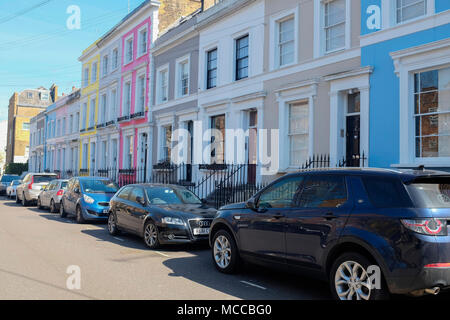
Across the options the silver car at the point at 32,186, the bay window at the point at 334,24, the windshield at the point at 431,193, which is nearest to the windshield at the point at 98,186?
the silver car at the point at 32,186

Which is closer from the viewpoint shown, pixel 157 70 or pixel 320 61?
pixel 320 61

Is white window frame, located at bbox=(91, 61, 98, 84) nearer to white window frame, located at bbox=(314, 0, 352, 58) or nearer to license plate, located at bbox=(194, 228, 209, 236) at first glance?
white window frame, located at bbox=(314, 0, 352, 58)

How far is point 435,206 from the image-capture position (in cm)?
491

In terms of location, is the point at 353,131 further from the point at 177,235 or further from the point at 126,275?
the point at 126,275

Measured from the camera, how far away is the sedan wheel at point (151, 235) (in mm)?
9672

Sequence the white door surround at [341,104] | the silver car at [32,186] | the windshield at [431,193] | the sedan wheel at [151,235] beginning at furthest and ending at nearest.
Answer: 1. the silver car at [32,186]
2. the white door surround at [341,104]
3. the sedan wheel at [151,235]
4. the windshield at [431,193]

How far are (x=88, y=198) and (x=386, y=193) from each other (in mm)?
11589

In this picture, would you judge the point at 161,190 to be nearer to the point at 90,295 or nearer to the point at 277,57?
the point at 90,295

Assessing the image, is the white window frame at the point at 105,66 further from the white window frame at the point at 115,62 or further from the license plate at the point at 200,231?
the license plate at the point at 200,231

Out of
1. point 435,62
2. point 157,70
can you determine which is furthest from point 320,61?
point 157,70

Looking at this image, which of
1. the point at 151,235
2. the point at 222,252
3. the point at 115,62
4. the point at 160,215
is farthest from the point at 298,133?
the point at 115,62

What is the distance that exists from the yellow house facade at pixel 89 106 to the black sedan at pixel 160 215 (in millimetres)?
21214

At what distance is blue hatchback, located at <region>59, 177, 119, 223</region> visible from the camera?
1457 centimetres
